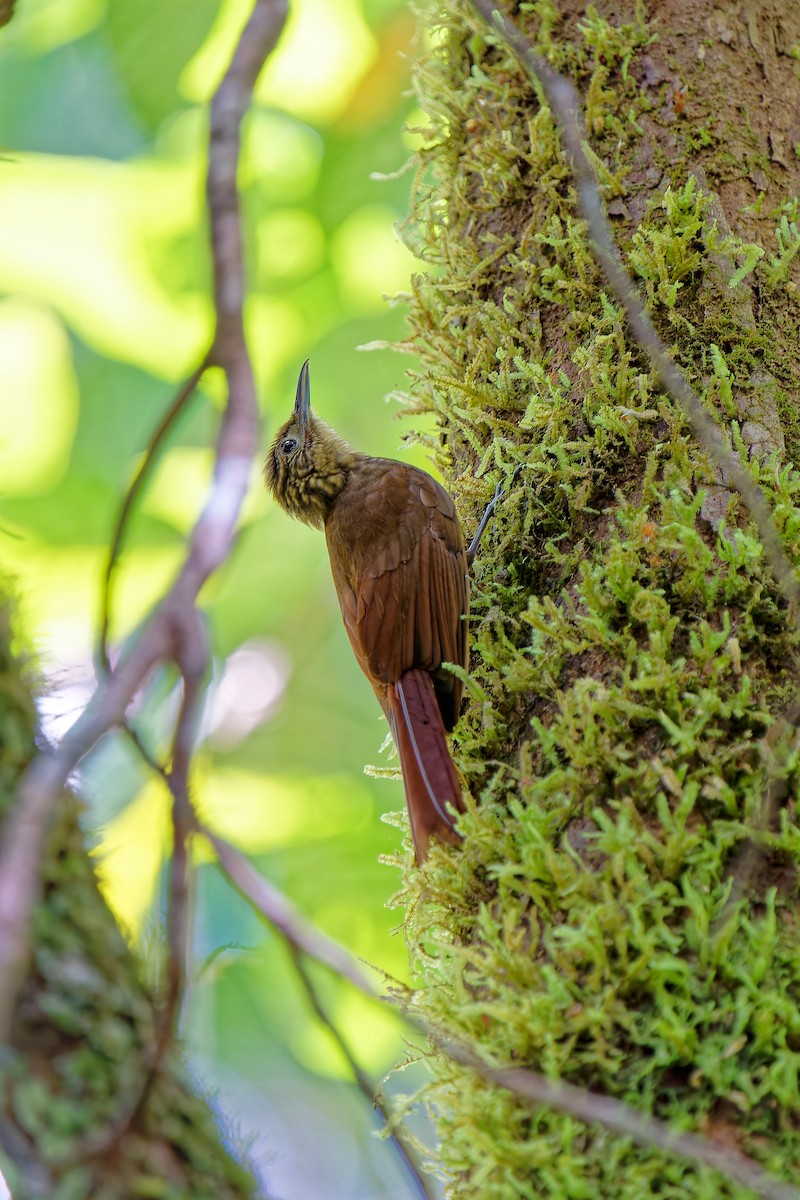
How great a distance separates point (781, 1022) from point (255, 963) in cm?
234

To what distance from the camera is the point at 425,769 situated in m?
1.90

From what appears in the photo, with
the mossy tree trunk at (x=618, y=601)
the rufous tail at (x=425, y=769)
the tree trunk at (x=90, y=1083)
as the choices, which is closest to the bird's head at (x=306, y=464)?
the mossy tree trunk at (x=618, y=601)

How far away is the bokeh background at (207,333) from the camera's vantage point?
3.37 m

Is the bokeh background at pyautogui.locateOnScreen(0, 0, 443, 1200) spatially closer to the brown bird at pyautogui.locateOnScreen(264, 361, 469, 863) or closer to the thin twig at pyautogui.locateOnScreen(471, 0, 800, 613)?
the brown bird at pyautogui.locateOnScreen(264, 361, 469, 863)

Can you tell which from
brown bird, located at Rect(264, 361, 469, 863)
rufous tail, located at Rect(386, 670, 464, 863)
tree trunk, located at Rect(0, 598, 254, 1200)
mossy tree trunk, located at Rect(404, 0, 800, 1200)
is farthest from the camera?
brown bird, located at Rect(264, 361, 469, 863)

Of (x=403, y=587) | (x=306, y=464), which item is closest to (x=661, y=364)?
(x=403, y=587)

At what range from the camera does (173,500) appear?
3551 mm

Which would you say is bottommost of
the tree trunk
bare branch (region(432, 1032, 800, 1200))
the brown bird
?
bare branch (region(432, 1032, 800, 1200))

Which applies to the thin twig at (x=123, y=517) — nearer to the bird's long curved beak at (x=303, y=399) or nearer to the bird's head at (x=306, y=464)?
the bird's head at (x=306, y=464)

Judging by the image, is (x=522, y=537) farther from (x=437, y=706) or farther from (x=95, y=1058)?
(x=95, y=1058)

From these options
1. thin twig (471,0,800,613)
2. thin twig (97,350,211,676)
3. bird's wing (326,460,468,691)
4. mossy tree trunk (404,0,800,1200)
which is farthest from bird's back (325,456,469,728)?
thin twig (97,350,211,676)

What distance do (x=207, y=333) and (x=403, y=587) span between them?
123 cm

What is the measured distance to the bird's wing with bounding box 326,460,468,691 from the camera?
234cm

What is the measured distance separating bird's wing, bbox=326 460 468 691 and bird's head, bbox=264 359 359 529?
0.24 meters
